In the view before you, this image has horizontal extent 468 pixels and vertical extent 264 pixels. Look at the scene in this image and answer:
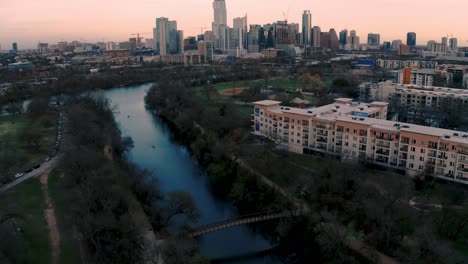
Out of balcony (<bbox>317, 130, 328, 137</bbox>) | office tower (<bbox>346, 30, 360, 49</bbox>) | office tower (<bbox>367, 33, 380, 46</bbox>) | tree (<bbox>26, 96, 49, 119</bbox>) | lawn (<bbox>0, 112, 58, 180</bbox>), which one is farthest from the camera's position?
office tower (<bbox>367, 33, 380, 46</bbox>)

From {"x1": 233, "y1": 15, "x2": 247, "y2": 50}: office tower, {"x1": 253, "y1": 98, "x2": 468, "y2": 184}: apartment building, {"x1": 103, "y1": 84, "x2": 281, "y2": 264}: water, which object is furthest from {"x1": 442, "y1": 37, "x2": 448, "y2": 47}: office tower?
{"x1": 253, "y1": 98, "x2": 468, "y2": 184}: apartment building

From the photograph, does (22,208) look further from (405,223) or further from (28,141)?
(405,223)

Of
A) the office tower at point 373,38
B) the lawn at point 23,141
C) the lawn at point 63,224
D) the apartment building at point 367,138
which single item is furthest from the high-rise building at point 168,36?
the lawn at point 63,224

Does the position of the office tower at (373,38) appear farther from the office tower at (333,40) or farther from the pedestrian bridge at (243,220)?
the pedestrian bridge at (243,220)

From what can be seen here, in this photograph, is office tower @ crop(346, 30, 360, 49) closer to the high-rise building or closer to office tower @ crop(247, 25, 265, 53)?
office tower @ crop(247, 25, 265, 53)

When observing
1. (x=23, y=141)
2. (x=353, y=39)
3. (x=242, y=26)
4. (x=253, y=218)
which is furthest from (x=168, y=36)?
(x=253, y=218)

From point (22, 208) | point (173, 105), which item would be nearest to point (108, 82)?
point (173, 105)

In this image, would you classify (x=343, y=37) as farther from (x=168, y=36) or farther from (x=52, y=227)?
(x=52, y=227)
